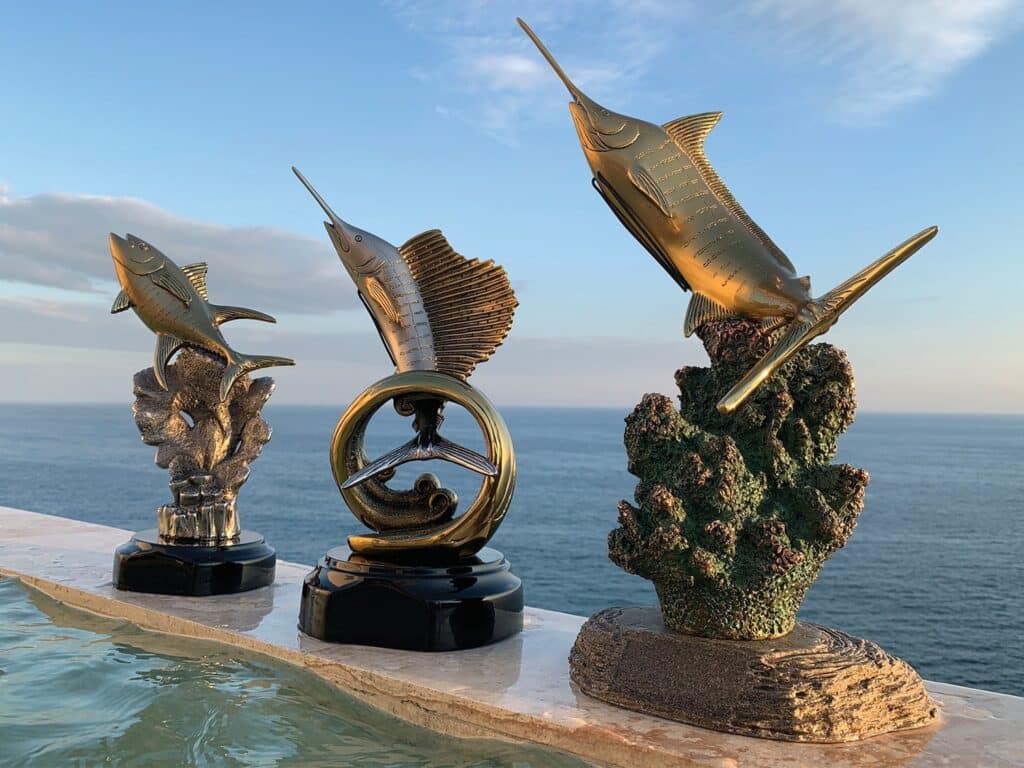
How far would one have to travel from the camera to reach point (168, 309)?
520 cm

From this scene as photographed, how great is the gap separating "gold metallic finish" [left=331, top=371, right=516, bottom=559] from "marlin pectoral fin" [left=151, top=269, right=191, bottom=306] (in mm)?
1491

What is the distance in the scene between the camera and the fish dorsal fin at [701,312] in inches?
138

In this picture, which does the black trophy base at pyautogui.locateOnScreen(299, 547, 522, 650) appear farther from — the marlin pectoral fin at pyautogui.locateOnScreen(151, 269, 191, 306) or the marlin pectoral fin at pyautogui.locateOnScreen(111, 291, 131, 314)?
the marlin pectoral fin at pyautogui.locateOnScreen(111, 291, 131, 314)

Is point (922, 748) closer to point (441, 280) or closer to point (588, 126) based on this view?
point (588, 126)

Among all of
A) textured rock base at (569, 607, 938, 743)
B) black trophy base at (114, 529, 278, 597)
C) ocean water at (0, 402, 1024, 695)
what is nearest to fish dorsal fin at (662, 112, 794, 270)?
textured rock base at (569, 607, 938, 743)

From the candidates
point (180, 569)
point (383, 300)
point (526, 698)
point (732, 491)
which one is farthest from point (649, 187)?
point (180, 569)

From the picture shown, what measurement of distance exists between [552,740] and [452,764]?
0.36m

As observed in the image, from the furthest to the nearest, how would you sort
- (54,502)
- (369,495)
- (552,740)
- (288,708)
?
1. (54,502)
2. (369,495)
3. (288,708)
4. (552,740)

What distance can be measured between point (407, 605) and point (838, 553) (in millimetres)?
19858

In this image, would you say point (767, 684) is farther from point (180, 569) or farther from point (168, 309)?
point (168, 309)

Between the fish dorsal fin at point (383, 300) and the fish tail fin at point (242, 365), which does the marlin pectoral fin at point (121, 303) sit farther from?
the fish dorsal fin at point (383, 300)

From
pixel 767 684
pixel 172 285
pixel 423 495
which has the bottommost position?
pixel 767 684

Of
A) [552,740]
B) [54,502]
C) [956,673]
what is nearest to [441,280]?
[552,740]

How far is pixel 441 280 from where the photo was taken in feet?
14.5
